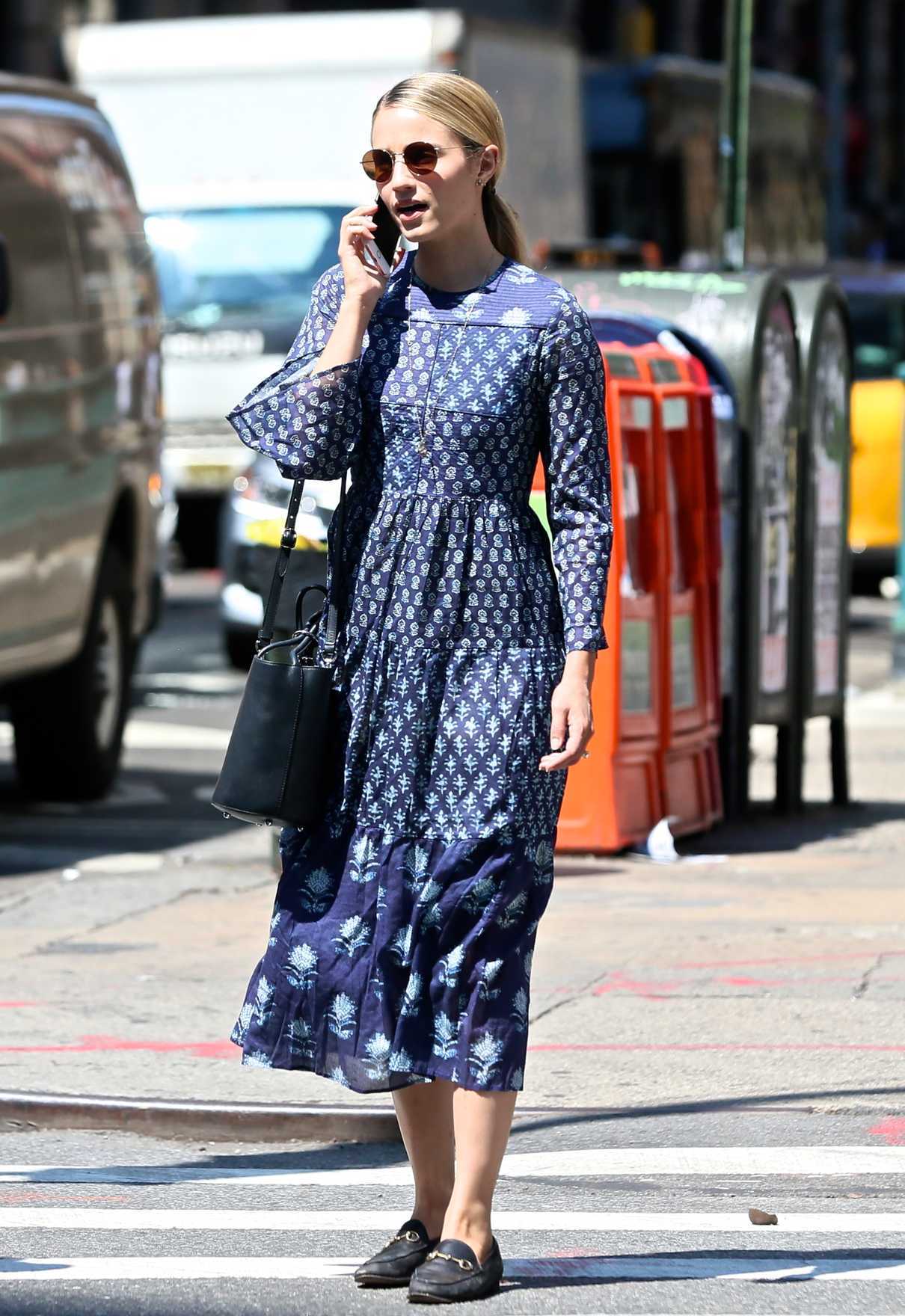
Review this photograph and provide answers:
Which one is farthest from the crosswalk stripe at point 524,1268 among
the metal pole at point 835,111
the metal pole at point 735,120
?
the metal pole at point 835,111

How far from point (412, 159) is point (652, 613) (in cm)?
461

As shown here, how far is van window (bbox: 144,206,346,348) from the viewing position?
1816cm

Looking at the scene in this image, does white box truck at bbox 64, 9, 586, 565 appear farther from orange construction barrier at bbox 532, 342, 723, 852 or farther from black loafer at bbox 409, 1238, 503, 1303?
black loafer at bbox 409, 1238, 503, 1303

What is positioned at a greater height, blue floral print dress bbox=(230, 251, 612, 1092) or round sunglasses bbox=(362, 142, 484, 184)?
round sunglasses bbox=(362, 142, 484, 184)

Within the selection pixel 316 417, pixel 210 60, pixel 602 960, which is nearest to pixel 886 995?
pixel 602 960

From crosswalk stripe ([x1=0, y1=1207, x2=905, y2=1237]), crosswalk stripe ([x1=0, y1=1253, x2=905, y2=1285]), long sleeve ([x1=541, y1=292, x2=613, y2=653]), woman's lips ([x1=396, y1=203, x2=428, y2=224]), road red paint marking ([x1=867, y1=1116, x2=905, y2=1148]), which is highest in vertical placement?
woman's lips ([x1=396, y1=203, x2=428, y2=224])

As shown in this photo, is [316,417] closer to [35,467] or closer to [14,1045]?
[14,1045]

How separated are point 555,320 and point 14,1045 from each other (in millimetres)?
2544

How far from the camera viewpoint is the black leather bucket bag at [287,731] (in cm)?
428

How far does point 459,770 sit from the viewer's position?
4.26 meters

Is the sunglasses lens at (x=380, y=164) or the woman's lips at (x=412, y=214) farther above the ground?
the sunglasses lens at (x=380, y=164)

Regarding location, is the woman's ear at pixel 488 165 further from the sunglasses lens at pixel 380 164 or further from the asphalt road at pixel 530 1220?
the asphalt road at pixel 530 1220

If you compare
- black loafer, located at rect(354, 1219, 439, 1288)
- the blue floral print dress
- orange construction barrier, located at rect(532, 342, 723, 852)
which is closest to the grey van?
orange construction barrier, located at rect(532, 342, 723, 852)

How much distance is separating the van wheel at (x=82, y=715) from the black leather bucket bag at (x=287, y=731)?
19.8 ft
